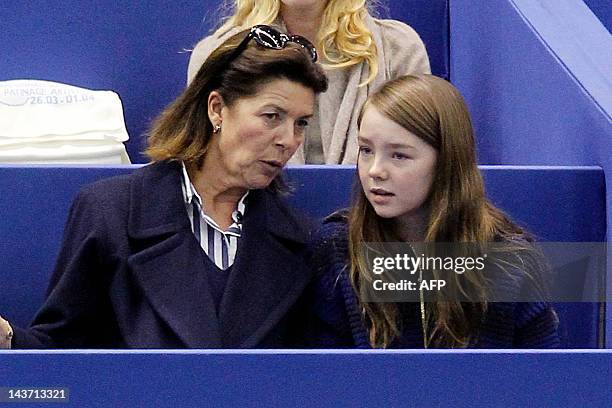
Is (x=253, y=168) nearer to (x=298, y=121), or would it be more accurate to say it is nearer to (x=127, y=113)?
(x=298, y=121)

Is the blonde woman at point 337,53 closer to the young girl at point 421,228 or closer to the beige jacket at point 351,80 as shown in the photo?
the beige jacket at point 351,80

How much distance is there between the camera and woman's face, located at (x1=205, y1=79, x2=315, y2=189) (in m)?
1.72

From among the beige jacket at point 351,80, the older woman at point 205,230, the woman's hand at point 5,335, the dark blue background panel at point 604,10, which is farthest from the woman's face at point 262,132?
the dark blue background panel at point 604,10

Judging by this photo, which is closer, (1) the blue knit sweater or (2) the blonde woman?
(1) the blue knit sweater

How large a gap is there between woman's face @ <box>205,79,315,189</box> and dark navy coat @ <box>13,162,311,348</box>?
0.07 metres

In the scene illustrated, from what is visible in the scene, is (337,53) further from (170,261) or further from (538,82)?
(170,261)

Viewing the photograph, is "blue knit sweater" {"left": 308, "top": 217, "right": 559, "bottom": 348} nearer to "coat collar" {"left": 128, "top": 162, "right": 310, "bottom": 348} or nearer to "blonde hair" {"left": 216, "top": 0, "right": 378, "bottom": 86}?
"coat collar" {"left": 128, "top": 162, "right": 310, "bottom": 348}

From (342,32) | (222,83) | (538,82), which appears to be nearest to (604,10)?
(342,32)

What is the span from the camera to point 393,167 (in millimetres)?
1641

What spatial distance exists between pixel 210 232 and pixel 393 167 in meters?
0.27

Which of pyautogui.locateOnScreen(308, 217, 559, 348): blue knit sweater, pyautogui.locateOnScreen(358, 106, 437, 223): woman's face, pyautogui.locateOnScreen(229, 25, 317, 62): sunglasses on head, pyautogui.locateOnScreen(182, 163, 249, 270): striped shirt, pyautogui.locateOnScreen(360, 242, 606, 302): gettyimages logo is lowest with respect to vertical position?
pyautogui.locateOnScreen(308, 217, 559, 348): blue knit sweater

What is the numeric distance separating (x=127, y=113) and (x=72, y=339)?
133 cm

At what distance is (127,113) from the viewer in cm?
295

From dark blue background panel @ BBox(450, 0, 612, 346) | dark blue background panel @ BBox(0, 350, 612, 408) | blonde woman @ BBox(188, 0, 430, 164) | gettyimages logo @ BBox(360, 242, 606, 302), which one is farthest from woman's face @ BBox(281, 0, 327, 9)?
dark blue background panel @ BBox(0, 350, 612, 408)
